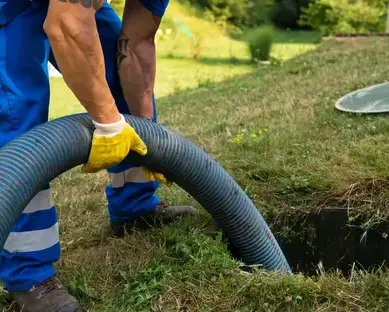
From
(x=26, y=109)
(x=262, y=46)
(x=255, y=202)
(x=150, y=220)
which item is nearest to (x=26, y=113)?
(x=26, y=109)

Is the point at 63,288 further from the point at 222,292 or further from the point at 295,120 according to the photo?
the point at 295,120

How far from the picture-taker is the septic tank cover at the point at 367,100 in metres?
4.62

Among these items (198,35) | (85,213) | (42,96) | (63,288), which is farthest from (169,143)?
(198,35)

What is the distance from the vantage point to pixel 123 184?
9.48 ft

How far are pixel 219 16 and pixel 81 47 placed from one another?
23719 millimetres

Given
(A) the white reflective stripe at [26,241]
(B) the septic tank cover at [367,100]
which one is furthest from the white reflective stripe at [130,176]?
(B) the septic tank cover at [367,100]

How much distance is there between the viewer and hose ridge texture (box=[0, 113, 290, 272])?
2078 millimetres

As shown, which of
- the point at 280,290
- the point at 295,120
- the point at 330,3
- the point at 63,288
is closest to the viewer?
the point at 280,290

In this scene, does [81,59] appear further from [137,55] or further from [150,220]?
[150,220]

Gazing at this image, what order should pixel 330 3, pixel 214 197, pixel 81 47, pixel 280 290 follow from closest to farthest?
pixel 81 47, pixel 280 290, pixel 214 197, pixel 330 3

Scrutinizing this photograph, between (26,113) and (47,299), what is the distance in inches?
27.0

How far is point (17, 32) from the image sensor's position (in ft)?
7.40

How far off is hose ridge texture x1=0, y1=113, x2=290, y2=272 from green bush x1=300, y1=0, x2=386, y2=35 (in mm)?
18732

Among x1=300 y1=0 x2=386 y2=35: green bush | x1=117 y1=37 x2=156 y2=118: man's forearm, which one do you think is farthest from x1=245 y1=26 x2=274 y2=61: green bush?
x1=117 y1=37 x2=156 y2=118: man's forearm
